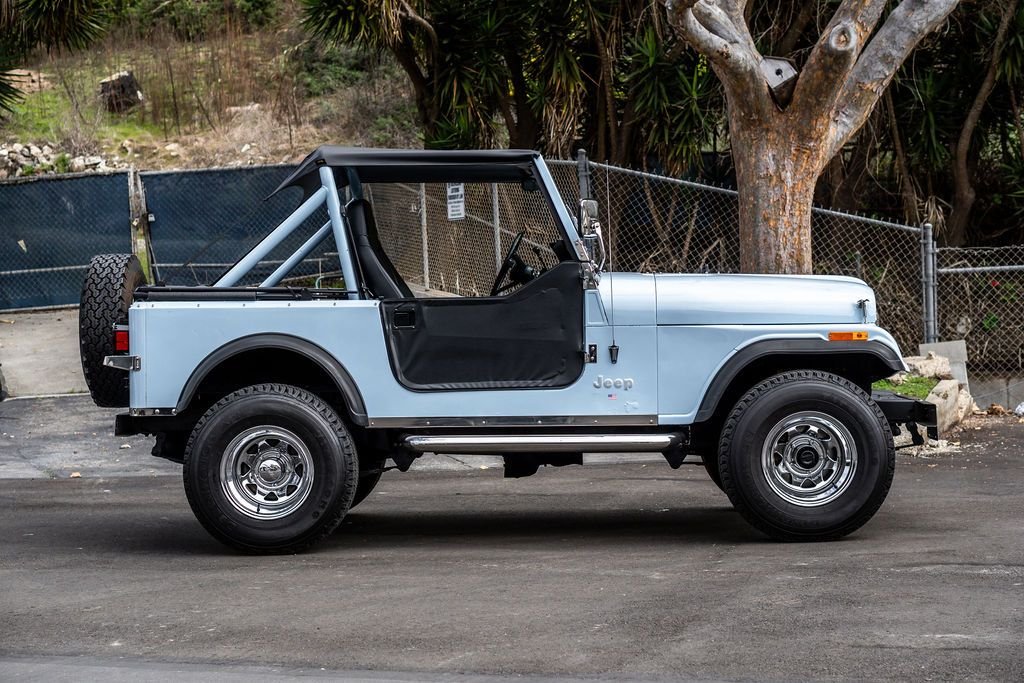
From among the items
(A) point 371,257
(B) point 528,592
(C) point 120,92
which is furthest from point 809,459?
(C) point 120,92

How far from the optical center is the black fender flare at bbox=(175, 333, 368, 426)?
7215 millimetres

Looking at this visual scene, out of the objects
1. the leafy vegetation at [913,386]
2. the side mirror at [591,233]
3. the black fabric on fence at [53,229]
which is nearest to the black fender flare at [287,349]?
the side mirror at [591,233]

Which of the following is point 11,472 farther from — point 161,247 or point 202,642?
point 161,247

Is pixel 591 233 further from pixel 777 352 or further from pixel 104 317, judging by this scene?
pixel 104 317

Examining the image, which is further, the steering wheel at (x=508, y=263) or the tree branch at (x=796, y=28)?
the tree branch at (x=796, y=28)

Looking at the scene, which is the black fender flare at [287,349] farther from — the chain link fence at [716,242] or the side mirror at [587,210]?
the chain link fence at [716,242]

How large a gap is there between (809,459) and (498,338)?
1807 millimetres

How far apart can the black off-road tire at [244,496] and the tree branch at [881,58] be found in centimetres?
647

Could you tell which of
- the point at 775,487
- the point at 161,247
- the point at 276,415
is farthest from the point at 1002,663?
the point at 161,247

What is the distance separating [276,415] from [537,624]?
2205 mm

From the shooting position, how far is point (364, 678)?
16.1ft

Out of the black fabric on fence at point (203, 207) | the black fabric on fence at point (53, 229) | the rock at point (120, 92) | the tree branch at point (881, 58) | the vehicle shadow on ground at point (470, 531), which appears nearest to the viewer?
the vehicle shadow on ground at point (470, 531)

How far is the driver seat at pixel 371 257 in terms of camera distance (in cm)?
747

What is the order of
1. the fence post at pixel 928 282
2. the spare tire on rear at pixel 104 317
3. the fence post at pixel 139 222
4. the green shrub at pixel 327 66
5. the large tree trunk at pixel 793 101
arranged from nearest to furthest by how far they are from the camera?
the spare tire on rear at pixel 104 317 → the large tree trunk at pixel 793 101 → the fence post at pixel 928 282 → the fence post at pixel 139 222 → the green shrub at pixel 327 66
